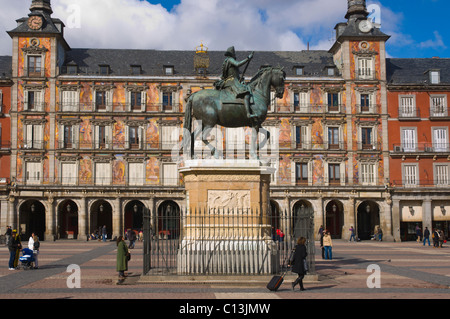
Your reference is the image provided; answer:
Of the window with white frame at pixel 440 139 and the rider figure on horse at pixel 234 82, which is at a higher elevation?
the window with white frame at pixel 440 139

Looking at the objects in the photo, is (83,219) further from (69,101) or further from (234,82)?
(234,82)

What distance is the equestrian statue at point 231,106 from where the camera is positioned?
15.8 meters

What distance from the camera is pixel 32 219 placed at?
51.3 m

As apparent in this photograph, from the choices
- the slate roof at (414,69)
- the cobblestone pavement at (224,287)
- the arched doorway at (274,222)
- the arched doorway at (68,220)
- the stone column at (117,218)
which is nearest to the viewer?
the cobblestone pavement at (224,287)

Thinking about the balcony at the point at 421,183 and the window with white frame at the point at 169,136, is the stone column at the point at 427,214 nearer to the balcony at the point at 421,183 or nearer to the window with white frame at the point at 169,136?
the balcony at the point at 421,183

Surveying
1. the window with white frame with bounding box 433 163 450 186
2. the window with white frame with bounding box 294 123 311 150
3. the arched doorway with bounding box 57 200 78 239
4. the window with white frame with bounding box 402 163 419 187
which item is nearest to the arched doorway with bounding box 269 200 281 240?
the window with white frame with bounding box 294 123 311 150

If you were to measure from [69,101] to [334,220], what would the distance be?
27661mm

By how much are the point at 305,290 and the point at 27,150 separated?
4047 cm

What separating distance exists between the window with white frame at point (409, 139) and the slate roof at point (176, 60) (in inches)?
370

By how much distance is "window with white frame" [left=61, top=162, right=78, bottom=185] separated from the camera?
1934 inches

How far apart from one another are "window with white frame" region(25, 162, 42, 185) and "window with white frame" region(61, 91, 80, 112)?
5.65m

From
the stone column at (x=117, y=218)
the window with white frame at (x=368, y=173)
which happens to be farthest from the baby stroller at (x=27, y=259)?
the window with white frame at (x=368, y=173)

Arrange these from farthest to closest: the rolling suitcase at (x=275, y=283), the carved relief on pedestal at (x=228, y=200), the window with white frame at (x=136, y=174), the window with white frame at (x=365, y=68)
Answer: the window with white frame at (x=365, y=68) → the window with white frame at (x=136, y=174) → the carved relief on pedestal at (x=228, y=200) → the rolling suitcase at (x=275, y=283)

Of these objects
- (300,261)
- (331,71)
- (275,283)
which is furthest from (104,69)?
(275,283)
